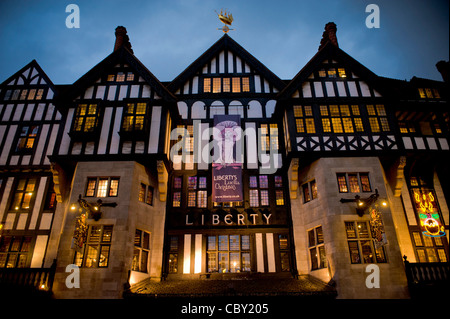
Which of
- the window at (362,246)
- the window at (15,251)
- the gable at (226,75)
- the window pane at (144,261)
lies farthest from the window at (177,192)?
the window at (362,246)

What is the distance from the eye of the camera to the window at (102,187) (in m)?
15.1

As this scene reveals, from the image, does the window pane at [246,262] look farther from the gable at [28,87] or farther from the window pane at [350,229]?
the gable at [28,87]

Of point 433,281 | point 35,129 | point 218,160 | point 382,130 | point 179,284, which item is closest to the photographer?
point 433,281

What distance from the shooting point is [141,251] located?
14.8m

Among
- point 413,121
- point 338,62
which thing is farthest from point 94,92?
point 413,121

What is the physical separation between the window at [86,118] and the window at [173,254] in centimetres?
785

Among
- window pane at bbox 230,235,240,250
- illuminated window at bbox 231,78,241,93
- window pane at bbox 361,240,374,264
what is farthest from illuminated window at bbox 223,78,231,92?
window pane at bbox 361,240,374,264

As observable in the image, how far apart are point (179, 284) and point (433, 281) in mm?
11785

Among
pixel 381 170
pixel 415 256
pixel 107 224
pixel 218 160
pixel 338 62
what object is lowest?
pixel 415 256

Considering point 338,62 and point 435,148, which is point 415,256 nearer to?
point 435,148

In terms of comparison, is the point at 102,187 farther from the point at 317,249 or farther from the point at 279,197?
the point at 317,249

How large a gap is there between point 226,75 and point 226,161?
23.4 feet

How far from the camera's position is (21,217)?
1658cm

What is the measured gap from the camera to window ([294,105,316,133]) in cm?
1648
